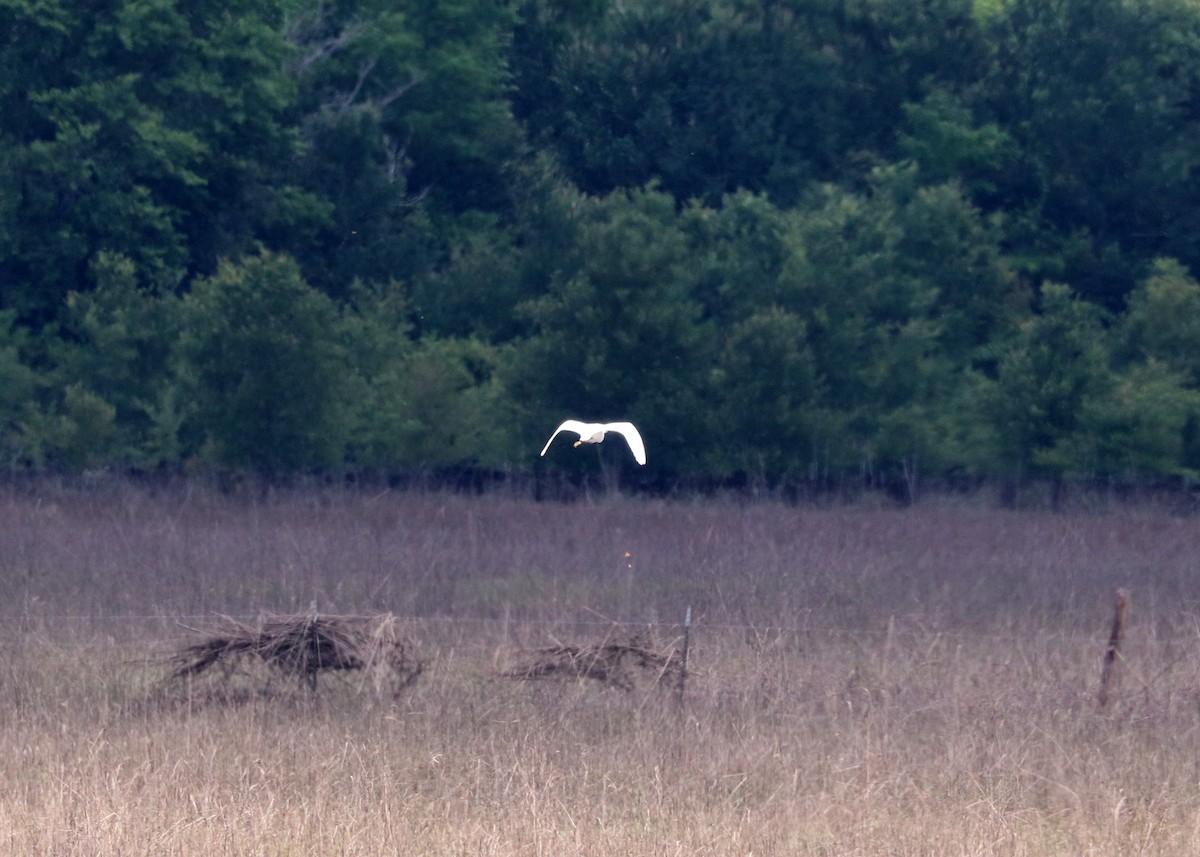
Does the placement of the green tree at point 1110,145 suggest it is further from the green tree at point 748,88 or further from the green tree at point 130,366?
the green tree at point 130,366

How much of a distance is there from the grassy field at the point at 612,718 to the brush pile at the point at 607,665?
9 cm

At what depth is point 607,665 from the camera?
320 inches

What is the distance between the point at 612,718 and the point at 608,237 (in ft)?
47.7

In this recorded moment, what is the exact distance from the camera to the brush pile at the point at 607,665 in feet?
26.5

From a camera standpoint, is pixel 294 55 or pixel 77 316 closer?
pixel 77 316

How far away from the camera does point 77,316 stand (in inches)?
979

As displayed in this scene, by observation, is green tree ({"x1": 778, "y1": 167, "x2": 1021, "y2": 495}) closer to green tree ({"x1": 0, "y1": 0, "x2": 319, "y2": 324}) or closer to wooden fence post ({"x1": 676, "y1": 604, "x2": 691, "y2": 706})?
green tree ({"x1": 0, "y1": 0, "x2": 319, "y2": 324})

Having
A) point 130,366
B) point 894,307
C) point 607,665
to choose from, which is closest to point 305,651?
point 607,665

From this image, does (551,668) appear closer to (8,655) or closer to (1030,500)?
(8,655)

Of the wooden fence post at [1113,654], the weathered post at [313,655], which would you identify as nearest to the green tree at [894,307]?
the wooden fence post at [1113,654]

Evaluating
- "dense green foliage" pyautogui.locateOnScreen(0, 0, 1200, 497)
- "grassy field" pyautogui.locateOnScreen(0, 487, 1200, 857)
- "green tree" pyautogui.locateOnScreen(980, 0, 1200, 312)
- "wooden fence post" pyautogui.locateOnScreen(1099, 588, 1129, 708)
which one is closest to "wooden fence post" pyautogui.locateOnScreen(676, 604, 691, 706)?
"grassy field" pyautogui.locateOnScreen(0, 487, 1200, 857)

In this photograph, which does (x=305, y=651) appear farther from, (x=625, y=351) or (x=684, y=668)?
(x=625, y=351)

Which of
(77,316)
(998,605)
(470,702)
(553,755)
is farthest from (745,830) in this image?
(77,316)

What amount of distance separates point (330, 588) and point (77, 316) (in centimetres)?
1441
